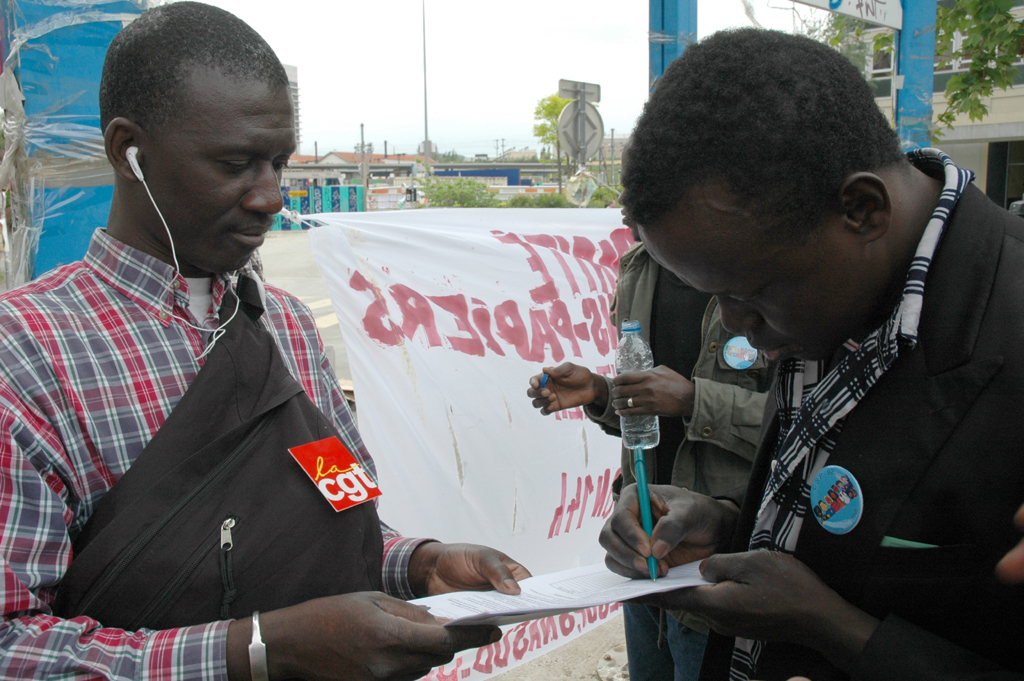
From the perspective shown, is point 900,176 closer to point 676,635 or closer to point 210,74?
point 210,74

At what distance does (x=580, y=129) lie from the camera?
8.31 m

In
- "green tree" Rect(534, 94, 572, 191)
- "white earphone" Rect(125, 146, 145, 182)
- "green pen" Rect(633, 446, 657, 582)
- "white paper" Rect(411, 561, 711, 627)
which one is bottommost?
"white paper" Rect(411, 561, 711, 627)

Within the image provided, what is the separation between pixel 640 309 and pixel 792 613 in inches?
56.1

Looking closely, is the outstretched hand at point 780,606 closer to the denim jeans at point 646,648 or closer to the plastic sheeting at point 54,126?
the denim jeans at point 646,648

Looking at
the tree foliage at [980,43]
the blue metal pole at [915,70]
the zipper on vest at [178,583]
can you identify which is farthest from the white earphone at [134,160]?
the tree foliage at [980,43]

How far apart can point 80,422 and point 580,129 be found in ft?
25.3

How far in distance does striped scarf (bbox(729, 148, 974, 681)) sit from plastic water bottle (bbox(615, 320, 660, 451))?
3.00 feet

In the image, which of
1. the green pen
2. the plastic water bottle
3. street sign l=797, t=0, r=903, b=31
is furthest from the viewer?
street sign l=797, t=0, r=903, b=31

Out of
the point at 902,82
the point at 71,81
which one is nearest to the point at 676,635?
the point at 71,81

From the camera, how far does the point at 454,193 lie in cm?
3725

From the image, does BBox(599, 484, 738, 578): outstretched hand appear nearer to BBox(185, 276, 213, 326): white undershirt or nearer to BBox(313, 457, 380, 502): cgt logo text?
BBox(313, 457, 380, 502): cgt logo text

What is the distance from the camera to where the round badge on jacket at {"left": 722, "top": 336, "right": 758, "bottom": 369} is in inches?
85.5

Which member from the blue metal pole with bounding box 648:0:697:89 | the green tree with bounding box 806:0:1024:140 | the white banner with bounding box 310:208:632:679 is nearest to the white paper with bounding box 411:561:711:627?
the white banner with bounding box 310:208:632:679

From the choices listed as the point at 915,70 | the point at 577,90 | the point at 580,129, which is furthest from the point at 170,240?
the point at 577,90
